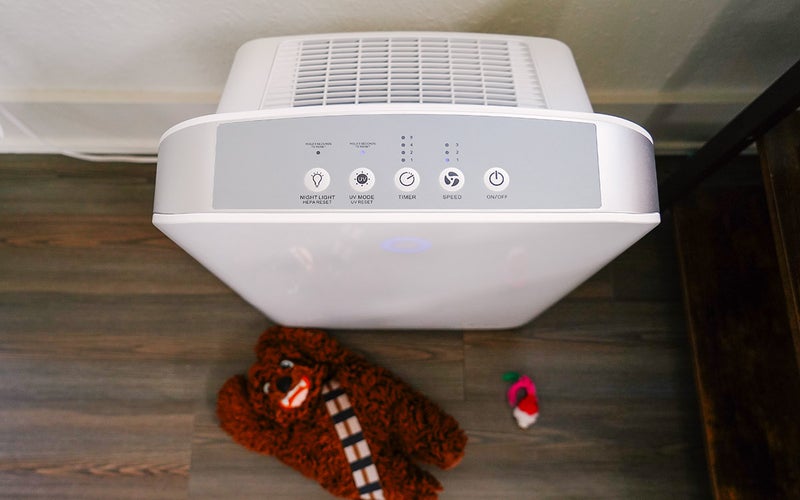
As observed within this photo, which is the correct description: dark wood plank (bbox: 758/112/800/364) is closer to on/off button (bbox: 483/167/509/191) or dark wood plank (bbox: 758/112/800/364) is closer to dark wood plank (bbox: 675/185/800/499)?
dark wood plank (bbox: 675/185/800/499)

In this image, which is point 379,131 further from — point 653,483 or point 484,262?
point 653,483

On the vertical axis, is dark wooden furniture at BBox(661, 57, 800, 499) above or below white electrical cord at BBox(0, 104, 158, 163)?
below

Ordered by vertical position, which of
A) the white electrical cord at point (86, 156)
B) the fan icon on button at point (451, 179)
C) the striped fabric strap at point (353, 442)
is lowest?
the striped fabric strap at point (353, 442)

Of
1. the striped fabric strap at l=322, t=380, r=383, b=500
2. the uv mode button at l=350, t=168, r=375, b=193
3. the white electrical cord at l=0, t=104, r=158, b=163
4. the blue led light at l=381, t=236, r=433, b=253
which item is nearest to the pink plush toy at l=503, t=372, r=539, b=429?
the striped fabric strap at l=322, t=380, r=383, b=500

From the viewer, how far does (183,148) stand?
53cm

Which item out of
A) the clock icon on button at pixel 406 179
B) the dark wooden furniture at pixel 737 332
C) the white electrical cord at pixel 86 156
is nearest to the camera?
the clock icon on button at pixel 406 179

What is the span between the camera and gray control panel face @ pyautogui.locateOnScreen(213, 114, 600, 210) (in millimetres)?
515

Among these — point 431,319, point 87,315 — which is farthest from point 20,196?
point 431,319

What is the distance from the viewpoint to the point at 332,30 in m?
0.81

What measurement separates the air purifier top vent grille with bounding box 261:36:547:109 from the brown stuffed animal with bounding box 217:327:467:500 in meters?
0.51

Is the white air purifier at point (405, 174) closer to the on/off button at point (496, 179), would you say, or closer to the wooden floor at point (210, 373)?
the on/off button at point (496, 179)

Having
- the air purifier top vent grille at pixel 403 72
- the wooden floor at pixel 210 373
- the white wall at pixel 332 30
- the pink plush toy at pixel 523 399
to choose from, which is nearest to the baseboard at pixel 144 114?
the white wall at pixel 332 30

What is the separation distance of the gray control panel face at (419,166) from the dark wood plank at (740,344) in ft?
1.97

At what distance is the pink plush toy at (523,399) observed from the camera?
99 centimetres
